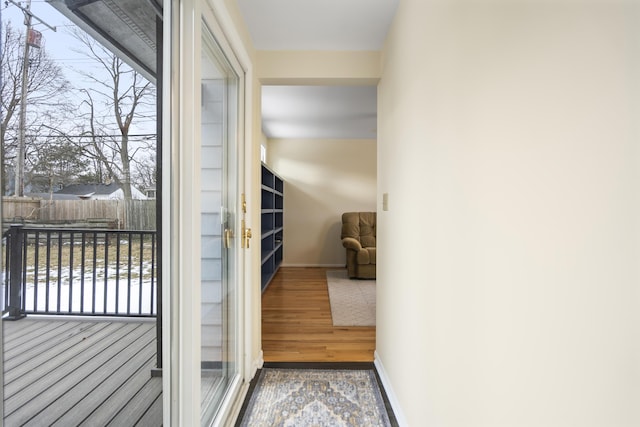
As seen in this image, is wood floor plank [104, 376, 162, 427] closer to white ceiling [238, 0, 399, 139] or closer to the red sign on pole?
the red sign on pole

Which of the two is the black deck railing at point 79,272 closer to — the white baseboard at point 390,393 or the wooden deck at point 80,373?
the wooden deck at point 80,373

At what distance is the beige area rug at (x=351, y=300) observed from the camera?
3.09 metres

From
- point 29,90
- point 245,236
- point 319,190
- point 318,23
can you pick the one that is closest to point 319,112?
point 319,190

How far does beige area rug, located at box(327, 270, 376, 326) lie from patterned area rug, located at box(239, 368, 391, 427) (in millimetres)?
949

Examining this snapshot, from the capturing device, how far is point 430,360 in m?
1.20

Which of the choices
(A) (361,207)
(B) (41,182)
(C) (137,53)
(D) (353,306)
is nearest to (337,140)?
(A) (361,207)

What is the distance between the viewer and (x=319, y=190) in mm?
5863

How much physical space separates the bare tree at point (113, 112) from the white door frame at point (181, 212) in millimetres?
126

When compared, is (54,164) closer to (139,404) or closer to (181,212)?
(181,212)

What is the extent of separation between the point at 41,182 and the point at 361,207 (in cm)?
541

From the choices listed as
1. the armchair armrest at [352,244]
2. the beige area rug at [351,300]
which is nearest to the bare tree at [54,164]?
the beige area rug at [351,300]

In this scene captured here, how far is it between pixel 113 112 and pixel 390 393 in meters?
1.93

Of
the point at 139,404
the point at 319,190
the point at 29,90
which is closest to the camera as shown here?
the point at 29,90

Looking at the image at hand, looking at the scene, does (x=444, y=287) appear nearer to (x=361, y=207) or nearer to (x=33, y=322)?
(x=33, y=322)
